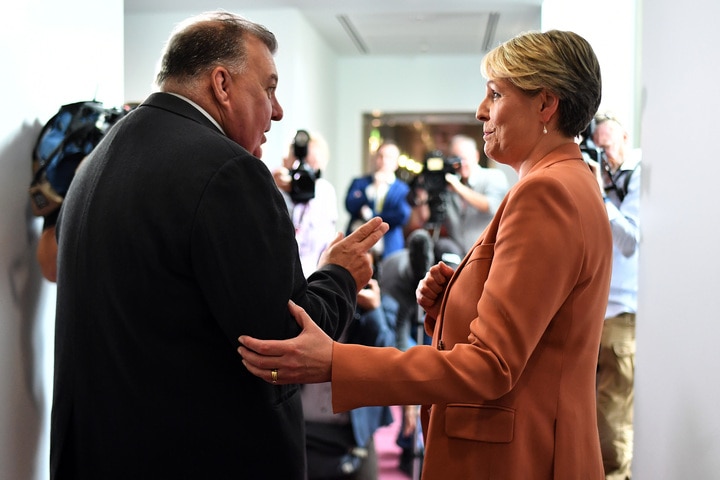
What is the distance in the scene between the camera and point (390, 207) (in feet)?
20.6

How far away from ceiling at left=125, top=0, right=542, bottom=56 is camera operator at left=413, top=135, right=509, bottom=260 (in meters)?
2.03

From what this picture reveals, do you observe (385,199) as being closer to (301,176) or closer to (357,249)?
(301,176)

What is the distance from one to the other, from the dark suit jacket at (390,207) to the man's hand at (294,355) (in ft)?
15.7

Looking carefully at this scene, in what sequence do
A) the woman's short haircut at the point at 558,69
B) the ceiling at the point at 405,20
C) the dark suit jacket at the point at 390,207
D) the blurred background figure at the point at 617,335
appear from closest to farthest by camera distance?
the woman's short haircut at the point at 558,69 < the blurred background figure at the point at 617,335 < the dark suit jacket at the point at 390,207 < the ceiling at the point at 405,20

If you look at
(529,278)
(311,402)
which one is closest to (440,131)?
(311,402)

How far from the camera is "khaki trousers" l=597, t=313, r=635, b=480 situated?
3.52 meters

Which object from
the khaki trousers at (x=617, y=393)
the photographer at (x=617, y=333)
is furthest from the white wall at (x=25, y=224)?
the khaki trousers at (x=617, y=393)

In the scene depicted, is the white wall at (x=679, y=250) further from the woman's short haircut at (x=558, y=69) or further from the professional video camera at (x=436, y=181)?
the professional video camera at (x=436, y=181)

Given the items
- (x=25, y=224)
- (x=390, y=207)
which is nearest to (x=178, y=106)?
(x=25, y=224)

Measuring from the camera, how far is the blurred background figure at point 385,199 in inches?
248

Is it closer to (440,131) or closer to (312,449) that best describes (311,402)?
(312,449)

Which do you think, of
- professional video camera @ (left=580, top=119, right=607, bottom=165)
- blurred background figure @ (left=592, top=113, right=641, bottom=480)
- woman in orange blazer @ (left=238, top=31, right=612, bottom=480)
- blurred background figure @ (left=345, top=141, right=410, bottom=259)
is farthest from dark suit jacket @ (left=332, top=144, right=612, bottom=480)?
blurred background figure @ (left=345, top=141, right=410, bottom=259)

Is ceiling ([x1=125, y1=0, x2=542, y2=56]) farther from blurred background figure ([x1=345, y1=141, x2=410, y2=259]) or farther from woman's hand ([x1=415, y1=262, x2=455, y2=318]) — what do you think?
A: woman's hand ([x1=415, y1=262, x2=455, y2=318])

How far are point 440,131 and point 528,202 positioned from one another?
28.5 feet
